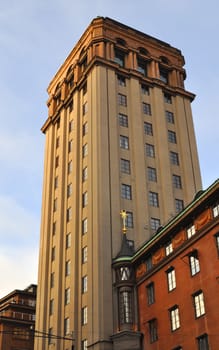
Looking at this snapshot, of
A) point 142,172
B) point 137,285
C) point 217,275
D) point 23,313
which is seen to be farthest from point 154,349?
point 23,313

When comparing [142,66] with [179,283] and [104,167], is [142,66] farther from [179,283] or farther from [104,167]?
[179,283]

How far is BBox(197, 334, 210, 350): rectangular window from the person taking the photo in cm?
4042

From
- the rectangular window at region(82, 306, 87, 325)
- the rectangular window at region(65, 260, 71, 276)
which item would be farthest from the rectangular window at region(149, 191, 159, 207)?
the rectangular window at region(82, 306, 87, 325)

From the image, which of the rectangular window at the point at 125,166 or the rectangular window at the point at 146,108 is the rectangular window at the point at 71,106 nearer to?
the rectangular window at the point at 146,108

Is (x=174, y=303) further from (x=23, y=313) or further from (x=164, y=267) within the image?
(x=23, y=313)

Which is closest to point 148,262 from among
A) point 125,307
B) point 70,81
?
point 125,307

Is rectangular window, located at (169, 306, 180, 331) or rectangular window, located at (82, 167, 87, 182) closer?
rectangular window, located at (169, 306, 180, 331)

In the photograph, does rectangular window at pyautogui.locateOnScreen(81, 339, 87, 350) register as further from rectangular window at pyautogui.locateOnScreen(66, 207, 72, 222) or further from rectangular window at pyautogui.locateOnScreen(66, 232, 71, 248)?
rectangular window at pyautogui.locateOnScreen(66, 207, 72, 222)

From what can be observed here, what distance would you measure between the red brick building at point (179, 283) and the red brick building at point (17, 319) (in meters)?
31.6

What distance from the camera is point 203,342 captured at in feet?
134

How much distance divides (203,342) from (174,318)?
16.6 ft

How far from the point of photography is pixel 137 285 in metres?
53.5

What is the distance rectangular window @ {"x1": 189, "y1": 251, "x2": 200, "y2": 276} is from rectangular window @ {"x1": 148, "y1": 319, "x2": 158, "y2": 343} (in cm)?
760

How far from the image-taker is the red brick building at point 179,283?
41562 mm
